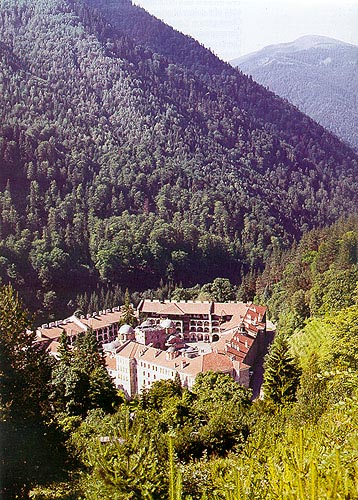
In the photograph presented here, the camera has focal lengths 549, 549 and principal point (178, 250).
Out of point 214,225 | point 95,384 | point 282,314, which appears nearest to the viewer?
point 95,384

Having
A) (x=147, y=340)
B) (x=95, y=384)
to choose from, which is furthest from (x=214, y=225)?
(x=95, y=384)

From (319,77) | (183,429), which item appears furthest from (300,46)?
(183,429)

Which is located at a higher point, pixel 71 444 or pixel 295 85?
pixel 295 85

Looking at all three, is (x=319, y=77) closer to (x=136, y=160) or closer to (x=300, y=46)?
(x=300, y=46)

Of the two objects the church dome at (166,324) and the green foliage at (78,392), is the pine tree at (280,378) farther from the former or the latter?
the church dome at (166,324)

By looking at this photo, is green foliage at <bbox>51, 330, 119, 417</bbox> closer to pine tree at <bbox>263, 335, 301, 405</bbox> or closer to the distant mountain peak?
pine tree at <bbox>263, 335, 301, 405</bbox>

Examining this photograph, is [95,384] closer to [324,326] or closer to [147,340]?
[324,326]

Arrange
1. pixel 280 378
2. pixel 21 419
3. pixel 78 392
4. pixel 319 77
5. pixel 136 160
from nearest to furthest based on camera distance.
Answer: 1. pixel 21 419
2. pixel 78 392
3. pixel 280 378
4. pixel 136 160
5. pixel 319 77
